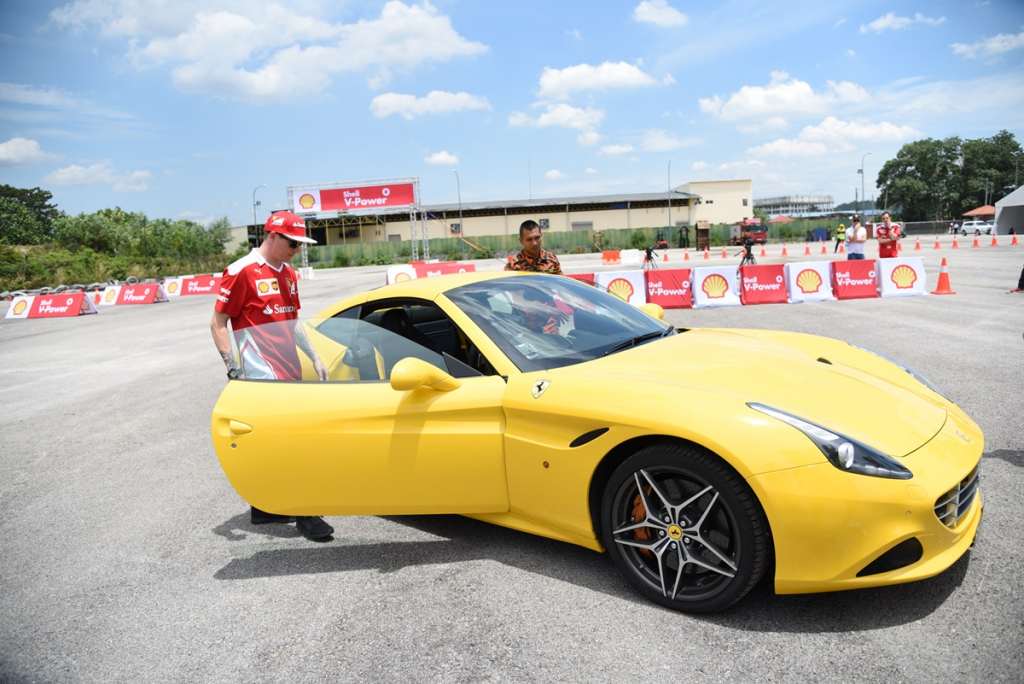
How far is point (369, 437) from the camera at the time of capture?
10.8 ft

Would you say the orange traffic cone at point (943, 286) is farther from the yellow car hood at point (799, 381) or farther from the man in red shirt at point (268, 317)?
the man in red shirt at point (268, 317)

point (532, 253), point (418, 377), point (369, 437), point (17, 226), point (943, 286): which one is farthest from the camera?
point (17, 226)

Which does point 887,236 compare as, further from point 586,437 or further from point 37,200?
point 37,200

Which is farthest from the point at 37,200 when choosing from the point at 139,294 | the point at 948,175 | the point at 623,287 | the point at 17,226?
the point at 948,175

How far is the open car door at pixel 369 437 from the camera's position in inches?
125

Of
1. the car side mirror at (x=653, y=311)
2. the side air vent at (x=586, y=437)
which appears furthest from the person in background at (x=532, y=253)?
the side air vent at (x=586, y=437)

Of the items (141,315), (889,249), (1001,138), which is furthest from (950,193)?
(141,315)

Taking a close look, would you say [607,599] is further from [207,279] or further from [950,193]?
[950,193]

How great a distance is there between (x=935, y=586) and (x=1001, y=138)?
124m

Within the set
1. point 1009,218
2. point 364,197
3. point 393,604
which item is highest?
point 364,197

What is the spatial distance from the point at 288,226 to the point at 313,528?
1.86m

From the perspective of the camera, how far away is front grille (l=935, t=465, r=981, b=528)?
2512 mm

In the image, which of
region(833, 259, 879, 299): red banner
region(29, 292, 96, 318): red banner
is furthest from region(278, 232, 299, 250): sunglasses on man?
region(29, 292, 96, 318): red banner

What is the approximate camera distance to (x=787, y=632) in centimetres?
263
